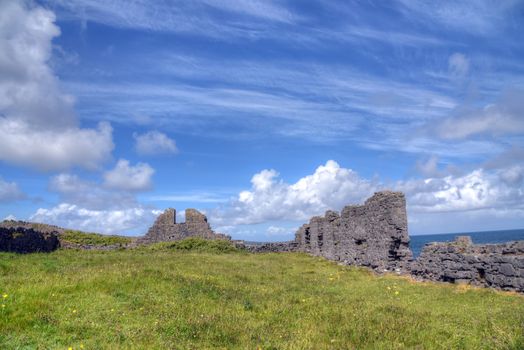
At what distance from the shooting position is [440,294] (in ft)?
50.6

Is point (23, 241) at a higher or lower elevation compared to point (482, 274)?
higher

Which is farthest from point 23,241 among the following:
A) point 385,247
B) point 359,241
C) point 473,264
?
point 473,264

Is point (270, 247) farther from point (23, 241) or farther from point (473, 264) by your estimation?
point (473, 264)

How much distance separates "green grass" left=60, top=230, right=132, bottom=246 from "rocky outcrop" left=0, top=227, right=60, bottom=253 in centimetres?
919

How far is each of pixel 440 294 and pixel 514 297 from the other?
2.32 meters

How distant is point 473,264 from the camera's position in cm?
1753

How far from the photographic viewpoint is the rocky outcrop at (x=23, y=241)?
91.8 feet

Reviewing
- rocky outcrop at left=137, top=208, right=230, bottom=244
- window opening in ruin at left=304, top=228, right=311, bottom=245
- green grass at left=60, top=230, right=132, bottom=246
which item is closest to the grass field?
window opening in ruin at left=304, top=228, right=311, bottom=245

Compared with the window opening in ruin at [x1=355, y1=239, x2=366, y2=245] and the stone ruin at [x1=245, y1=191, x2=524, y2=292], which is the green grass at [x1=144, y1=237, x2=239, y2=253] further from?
the window opening in ruin at [x1=355, y1=239, x2=366, y2=245]

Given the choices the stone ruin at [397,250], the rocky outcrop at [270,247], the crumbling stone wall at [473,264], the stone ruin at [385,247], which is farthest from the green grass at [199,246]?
the crumbling stone wall at [473,264]

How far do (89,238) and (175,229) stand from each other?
8.72 metres

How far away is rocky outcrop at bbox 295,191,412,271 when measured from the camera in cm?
2288

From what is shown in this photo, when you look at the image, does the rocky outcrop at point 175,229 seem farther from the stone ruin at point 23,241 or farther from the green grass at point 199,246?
the stone ruin at point 23,241

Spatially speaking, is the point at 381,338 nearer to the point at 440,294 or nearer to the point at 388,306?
the point at 388,306
